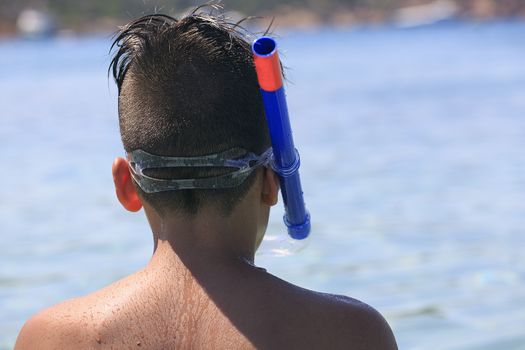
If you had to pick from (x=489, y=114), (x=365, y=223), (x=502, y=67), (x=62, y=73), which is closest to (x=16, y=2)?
(x=62, y=73)

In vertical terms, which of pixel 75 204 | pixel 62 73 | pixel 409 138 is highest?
pixel 75 204

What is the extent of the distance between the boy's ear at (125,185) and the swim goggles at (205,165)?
0.38ft

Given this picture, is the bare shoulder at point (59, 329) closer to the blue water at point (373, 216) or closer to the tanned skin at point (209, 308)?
the tanned skin at point (209, 308)

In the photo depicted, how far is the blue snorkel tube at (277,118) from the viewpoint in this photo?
1.57m

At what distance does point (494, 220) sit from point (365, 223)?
0.85m

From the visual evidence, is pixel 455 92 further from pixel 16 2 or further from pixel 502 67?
pixel 16 2

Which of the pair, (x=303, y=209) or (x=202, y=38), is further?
(x=303, y=209)

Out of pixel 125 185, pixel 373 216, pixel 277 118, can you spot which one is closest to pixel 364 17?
pixel 373 216

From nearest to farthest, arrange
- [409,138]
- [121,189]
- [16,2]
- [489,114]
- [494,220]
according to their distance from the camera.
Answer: [121,189], [494,220], [409,138], [489,114], [16,2]

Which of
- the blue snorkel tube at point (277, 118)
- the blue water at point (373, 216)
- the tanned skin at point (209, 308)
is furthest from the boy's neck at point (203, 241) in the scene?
the blue water at point (373, 216)

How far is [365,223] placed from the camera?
6.45 metres

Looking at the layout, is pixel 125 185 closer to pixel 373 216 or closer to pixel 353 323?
pixel 353 323

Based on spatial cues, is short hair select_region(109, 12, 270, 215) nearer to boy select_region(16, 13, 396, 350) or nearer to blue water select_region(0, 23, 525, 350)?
boy select_region(16, 13, 396, 350)

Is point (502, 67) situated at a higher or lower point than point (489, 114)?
lower
